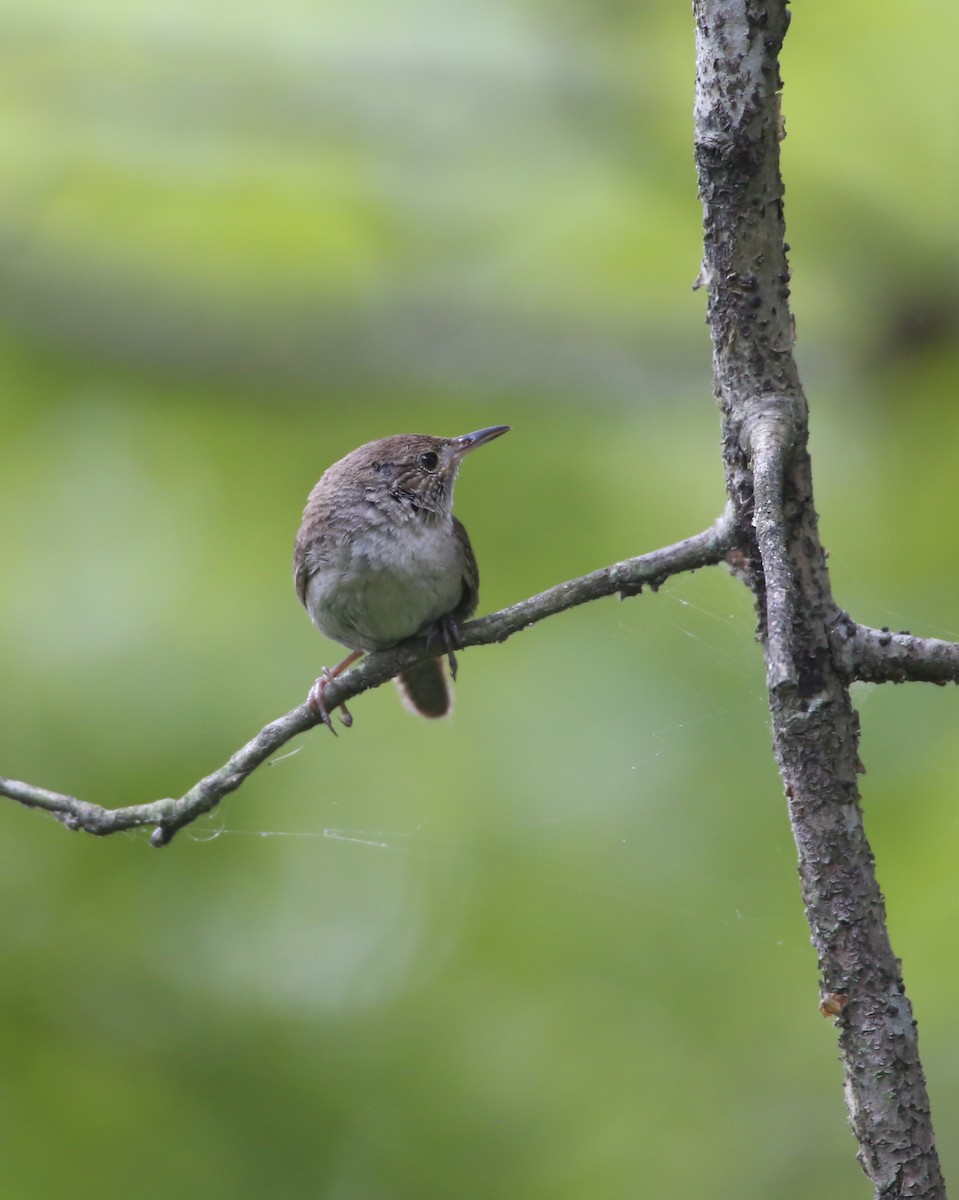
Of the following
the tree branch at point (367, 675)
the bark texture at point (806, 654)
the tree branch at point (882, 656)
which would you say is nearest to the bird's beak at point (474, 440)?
the tree branch at point (367, 675)

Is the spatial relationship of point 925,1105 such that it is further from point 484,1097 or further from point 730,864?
point 484,1097

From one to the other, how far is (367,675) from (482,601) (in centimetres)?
119

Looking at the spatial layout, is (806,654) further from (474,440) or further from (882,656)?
(474,440)

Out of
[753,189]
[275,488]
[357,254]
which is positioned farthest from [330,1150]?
[357,254]

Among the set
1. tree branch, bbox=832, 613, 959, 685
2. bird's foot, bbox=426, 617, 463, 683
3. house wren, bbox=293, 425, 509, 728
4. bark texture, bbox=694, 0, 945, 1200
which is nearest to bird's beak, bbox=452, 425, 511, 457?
house wren, bbox=293, 425, 509, 728

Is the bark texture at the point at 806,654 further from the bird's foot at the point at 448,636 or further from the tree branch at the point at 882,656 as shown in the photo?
the bird's foot at the point at 448,636

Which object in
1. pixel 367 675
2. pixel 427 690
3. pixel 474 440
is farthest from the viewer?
pixel 427 690

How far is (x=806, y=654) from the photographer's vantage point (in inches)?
66.8

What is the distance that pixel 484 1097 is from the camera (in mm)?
3611

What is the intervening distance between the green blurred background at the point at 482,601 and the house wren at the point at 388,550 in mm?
348

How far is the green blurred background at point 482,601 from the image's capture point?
3.50m

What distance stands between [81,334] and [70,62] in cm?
136

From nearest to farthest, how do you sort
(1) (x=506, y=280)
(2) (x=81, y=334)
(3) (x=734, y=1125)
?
(3) (x=734, y=1125), (2) (x=81, y=334), (1) (x=506, y=280)

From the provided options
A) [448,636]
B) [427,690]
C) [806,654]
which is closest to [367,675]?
[448,636]
